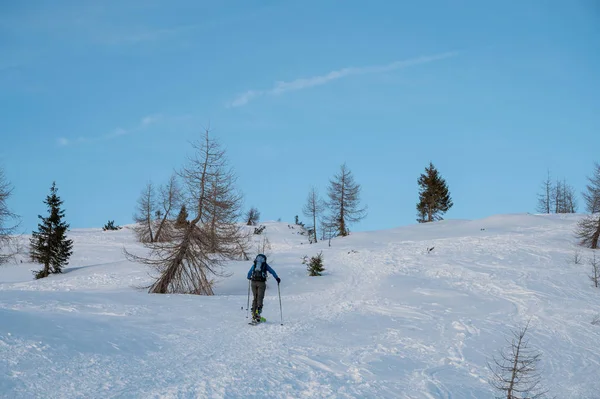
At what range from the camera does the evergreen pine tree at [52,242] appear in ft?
106

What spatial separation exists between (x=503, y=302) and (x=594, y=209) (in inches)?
838

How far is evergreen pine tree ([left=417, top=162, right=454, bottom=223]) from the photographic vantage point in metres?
59.2

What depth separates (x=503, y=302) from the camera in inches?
678

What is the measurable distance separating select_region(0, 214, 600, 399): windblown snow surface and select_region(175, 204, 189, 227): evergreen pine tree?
4.01 meters

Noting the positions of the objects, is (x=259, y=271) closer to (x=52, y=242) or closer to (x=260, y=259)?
(x=260, y=259)

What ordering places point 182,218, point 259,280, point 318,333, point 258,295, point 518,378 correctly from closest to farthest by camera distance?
1. point 518,378
2. point 318,333
3. point 258,295
4. point 259,280
5. point 182,218

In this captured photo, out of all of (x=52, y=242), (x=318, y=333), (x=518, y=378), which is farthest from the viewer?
(x=52, y=242)

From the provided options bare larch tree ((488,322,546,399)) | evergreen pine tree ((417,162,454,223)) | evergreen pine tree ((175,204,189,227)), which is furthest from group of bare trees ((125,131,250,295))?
evergreen pine tree ((417,162,454,223))

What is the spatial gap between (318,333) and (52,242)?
29643 mm

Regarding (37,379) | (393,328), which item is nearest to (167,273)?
(393,328)

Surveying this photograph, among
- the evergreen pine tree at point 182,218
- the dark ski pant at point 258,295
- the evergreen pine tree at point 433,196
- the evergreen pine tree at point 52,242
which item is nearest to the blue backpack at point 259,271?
the dark ski pant at point 258,295

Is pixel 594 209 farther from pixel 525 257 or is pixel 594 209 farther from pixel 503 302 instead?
pixel 503 302

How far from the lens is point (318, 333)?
→ 11289mm

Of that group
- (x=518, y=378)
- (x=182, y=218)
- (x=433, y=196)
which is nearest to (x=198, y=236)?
(x=182, y=218)
